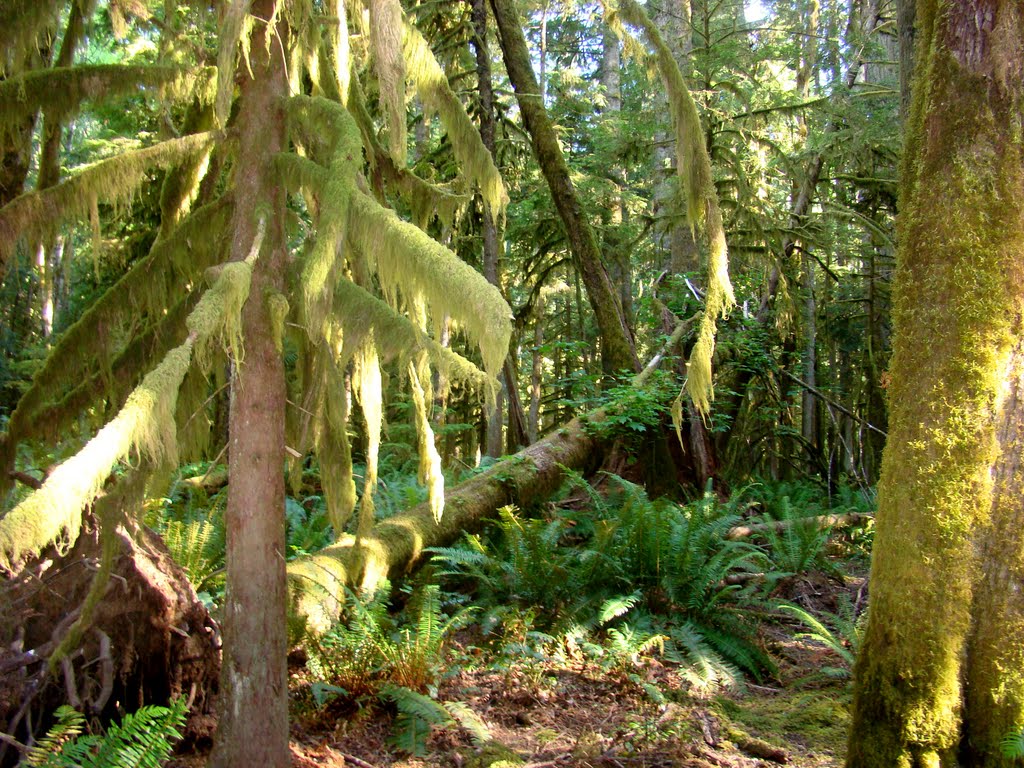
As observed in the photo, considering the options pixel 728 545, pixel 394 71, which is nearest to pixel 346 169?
pixel 394 71

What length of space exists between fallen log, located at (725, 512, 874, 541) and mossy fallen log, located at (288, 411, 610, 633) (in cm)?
188

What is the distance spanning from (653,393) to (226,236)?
508 centimetres

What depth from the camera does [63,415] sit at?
3887 mm

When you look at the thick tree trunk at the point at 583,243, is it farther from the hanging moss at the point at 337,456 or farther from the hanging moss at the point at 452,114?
the hanging moss at the point at 337,456

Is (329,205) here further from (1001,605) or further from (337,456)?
(1001,605)

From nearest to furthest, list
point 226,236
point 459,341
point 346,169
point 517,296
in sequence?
point 346,169, point 226,236, point 459,341, point 517,296

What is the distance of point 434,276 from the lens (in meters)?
2.94

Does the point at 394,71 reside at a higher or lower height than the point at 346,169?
higher

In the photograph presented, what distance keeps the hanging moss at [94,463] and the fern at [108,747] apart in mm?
1087

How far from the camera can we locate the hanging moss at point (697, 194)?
185 inches

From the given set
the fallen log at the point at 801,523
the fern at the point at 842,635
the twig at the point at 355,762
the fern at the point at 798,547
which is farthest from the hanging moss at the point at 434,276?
the fallen log at the point at 801,523

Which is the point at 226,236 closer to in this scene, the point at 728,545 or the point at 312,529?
the point at 312,529

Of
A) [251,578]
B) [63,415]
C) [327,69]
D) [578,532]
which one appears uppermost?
[327,69]

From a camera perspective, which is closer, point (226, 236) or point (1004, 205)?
point (1004, 205)
